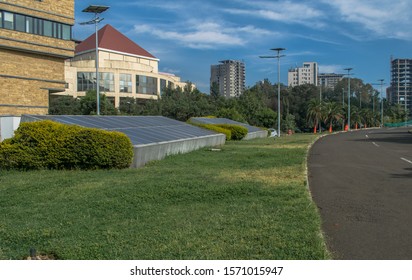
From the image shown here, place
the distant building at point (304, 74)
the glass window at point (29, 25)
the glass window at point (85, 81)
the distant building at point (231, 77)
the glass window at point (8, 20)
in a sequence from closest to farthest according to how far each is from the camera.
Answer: the glass window at point (8, 20) → the glass window at point (29, 25) → the glass window at point (85, 81) → the distant building at point (231, 77) → the distant building at point (304, 74)

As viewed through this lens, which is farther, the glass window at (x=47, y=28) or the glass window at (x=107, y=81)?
the glass window at (x=107, y=81)

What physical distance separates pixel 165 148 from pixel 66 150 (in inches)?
195

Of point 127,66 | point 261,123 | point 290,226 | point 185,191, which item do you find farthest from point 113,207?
point 127,66

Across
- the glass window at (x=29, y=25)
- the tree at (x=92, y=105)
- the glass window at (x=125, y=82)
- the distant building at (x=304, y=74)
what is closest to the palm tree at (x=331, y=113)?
the glass window at (x=125, y=82)

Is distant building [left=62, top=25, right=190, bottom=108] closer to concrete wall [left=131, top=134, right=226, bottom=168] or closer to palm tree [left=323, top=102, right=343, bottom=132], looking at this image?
palm tree [left=323, top=102, right=343, bottom=132]

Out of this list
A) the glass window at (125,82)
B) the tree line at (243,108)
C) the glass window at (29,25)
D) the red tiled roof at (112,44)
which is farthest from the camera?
the red tiled roof at (112,44)

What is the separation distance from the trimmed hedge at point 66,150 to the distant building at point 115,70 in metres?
64.7

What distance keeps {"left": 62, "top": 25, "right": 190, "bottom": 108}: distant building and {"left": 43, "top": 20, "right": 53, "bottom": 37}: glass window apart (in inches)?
1302

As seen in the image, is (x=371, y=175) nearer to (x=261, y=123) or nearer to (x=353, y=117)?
(x=261, y=123)

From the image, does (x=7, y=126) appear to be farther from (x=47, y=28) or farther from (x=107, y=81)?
(x=107, y=81)

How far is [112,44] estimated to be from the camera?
92.3 meters

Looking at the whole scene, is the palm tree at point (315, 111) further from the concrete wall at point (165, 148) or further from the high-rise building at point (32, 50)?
the concrete wall at point (165, 148)

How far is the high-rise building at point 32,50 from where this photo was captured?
1575 inches

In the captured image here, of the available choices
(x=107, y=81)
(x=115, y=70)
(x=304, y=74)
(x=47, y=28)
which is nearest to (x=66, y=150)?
(x=47, y=28)
